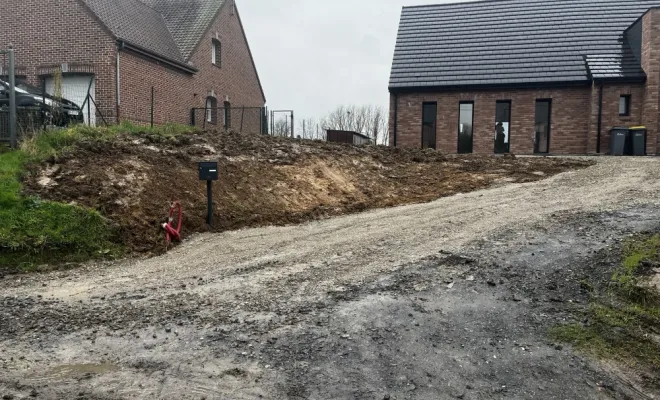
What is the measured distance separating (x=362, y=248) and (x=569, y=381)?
12.4 feet

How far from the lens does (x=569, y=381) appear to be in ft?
12.5

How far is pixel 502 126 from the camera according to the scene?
2066cm

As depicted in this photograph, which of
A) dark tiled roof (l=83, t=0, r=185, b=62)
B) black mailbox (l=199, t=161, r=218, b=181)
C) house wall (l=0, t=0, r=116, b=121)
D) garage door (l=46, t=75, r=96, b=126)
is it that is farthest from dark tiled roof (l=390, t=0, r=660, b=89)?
black mailbox (l=199, t=161, r=218, b=181)

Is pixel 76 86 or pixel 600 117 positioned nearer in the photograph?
pixel 76 86

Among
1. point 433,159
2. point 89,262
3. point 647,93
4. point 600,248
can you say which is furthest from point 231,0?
point 600,248

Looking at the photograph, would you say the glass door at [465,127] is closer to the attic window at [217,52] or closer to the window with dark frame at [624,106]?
the window with dark frame at [624,106]

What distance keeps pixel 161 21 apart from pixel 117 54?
277 inches

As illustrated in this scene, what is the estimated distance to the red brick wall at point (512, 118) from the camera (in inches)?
777

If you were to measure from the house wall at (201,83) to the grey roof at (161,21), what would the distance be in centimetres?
47

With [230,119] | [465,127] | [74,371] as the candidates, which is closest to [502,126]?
[465,127]

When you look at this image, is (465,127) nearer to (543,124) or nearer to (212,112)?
(543,124)

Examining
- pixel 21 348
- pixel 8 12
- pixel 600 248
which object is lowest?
pixel 21 348

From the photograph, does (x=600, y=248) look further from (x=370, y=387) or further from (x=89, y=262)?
(x=89, y=262)

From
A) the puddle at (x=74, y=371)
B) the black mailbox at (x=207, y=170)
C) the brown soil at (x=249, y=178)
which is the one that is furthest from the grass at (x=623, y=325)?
the black mailbox at (x=207, y=170)
